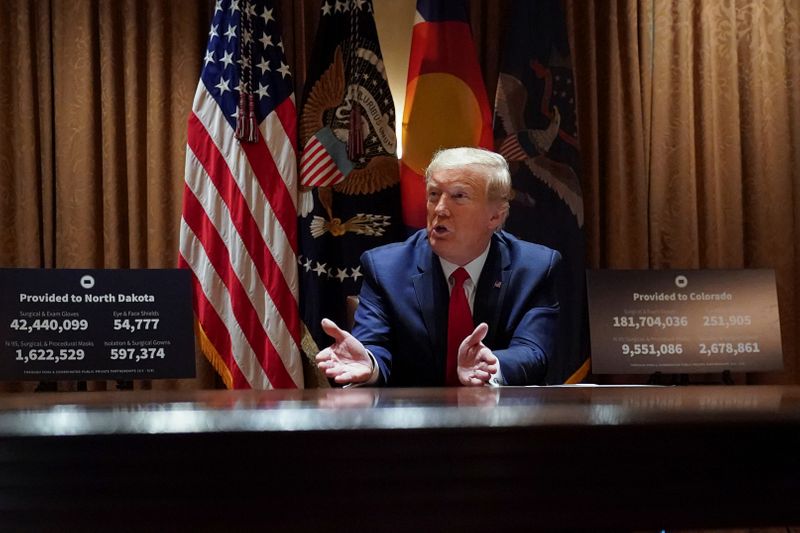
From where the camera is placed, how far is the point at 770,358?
2979 mm

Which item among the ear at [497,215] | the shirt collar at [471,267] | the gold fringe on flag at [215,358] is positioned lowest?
the gold fringe on flag at [215,358]

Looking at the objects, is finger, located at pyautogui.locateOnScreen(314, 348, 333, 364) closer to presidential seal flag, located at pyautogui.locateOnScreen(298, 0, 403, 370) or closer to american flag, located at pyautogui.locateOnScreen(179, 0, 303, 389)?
american flag, located at pyautogui.locateOnScreen(179, 0, 303, 389)

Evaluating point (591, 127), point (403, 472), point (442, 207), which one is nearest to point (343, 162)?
point (591, 127)

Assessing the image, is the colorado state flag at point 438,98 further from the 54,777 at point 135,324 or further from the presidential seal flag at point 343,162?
the 54,777 at point 135,324

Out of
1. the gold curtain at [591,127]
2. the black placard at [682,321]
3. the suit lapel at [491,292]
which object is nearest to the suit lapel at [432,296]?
the suit lapel at [491,292]

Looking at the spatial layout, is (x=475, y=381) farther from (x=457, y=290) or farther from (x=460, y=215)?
(x=460, y=215)

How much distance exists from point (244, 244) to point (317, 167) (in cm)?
56

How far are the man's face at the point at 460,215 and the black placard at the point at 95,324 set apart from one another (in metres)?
0.85

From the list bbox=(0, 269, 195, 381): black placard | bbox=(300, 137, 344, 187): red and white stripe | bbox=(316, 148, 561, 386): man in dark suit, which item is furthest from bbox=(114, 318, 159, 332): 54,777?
bbox=(300, 137, 344, 187): red and white stripe

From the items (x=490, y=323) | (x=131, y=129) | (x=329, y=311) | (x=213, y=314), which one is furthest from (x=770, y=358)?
(x=131, y=129)

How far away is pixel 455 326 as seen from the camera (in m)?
2.29

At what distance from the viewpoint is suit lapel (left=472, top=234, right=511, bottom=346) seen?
236cm

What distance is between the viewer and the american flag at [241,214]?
4109 mm

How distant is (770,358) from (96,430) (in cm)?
305
